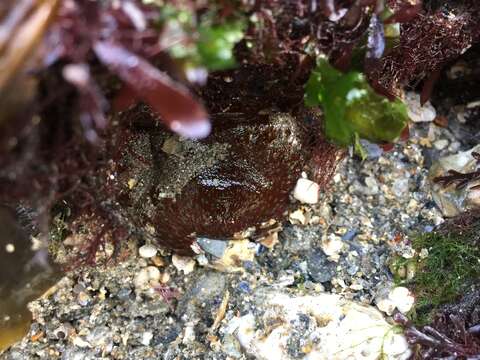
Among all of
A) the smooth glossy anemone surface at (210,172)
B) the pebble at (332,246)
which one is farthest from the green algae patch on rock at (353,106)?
the pebble at (332,246)

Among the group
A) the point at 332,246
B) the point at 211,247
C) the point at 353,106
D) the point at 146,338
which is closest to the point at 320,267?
the point at 332,246

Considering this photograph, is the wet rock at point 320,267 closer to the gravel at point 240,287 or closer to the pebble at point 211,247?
the gravel at point 240,287


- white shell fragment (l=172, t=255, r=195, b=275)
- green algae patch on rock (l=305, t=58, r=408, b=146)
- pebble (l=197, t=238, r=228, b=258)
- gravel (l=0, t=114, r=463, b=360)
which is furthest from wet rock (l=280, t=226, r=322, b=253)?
green algae patch on rock (l=305, t=58, r=408, b=146)

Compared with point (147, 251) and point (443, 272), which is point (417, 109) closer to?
point (443, 272)

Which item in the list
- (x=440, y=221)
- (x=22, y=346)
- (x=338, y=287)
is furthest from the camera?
(x=440, y=221)

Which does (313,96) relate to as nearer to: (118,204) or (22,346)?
(118,204)

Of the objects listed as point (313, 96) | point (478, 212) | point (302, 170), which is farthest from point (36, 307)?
point (478, 212)
